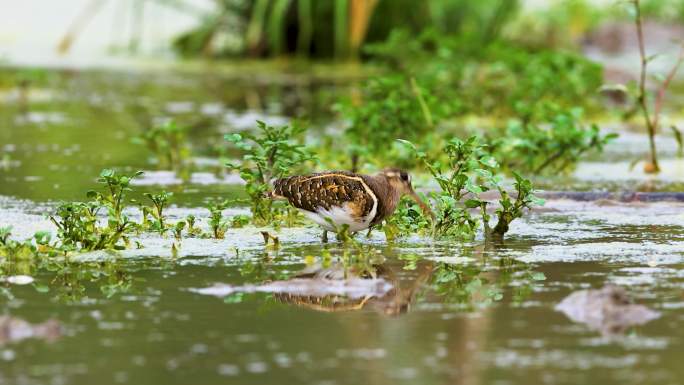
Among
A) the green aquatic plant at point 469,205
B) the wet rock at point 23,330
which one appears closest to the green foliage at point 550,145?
the green aquatic plant at point 469,205

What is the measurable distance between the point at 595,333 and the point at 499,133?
6.34 m

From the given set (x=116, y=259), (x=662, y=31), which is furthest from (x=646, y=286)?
(x=662, y=31)

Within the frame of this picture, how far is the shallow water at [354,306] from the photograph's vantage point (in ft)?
15.5

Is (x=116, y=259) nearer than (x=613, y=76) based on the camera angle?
Yes

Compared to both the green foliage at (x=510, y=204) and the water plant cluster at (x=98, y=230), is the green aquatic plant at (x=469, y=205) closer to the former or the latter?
the green foliage at (x=510, y=204)

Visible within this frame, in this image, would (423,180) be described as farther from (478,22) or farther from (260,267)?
(478,22)

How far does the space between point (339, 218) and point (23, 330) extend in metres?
2.08

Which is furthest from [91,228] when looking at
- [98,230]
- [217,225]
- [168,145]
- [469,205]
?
[168,145]

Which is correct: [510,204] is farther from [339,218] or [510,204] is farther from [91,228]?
[91,228]

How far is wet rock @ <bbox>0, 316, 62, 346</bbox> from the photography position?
202 inches

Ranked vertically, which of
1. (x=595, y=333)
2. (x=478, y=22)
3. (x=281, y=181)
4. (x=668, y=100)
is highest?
(x=478, y=22)

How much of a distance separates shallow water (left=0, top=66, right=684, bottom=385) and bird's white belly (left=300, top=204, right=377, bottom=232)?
108 mm

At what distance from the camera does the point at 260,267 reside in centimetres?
656

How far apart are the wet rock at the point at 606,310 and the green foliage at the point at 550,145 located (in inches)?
164
